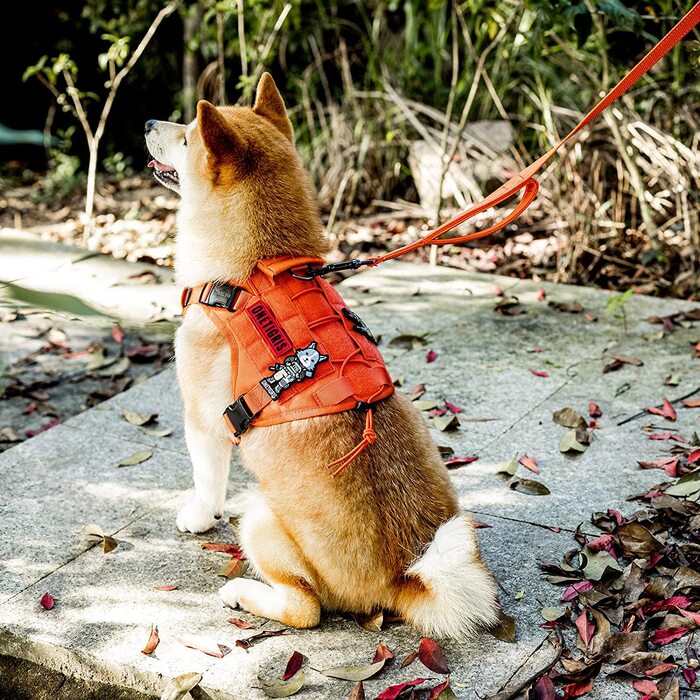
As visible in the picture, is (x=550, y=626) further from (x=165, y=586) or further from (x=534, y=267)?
(x=534, y=267)

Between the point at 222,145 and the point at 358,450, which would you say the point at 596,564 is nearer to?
the point at 358,450

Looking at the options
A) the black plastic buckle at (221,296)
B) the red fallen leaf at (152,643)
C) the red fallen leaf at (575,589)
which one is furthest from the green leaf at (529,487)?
the red fallen leaf at (152,643)

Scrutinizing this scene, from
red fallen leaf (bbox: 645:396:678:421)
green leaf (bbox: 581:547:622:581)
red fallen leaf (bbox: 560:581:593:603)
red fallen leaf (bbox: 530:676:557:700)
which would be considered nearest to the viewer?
red fallen leaf (bbox: 530:676:557:700)

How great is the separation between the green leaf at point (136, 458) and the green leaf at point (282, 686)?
5.50 ft

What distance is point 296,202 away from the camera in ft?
10.4

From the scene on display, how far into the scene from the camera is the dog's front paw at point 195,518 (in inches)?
137

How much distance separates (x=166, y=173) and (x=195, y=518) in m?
1.37

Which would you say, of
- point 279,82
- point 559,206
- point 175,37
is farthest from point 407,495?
point 175,37

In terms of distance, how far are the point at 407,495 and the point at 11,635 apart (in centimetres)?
141

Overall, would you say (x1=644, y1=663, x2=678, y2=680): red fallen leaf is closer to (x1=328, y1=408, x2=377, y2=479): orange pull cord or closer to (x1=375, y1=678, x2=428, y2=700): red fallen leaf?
(x1=375, y1=678, x2=428, y2=700): red fallen leaf

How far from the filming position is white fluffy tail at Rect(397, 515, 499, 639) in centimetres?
266

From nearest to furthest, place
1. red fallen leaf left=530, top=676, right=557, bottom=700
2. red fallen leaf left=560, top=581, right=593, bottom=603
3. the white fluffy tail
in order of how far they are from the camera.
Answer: red fallen leaf left=530, top=676, right=557, bottom=700 < the white fluffy tail < red fallen leaf left=560, top=581, right=593, bottom=603

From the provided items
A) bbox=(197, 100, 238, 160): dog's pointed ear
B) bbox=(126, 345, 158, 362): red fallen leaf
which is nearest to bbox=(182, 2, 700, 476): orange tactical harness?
bbox=(197, 100, 238, 160): dog's pointed ear

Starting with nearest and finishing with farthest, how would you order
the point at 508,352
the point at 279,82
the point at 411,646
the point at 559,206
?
the point at 411,646
the point at 508,352
the point at 559,206
the point at 279,82
